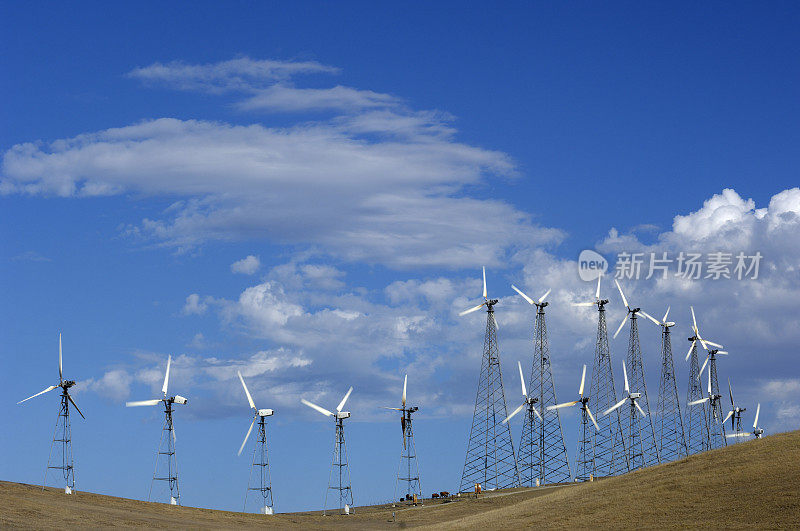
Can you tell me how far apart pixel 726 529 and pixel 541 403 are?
→ 59.4 m

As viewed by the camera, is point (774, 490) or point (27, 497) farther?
point (27, 497)

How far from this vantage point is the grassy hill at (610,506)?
3578 inches

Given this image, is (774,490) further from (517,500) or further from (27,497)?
(27,497)

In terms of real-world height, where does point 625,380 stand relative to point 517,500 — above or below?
above

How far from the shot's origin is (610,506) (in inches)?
4006

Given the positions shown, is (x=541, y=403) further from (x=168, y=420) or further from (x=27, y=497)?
(x=27, y=497)

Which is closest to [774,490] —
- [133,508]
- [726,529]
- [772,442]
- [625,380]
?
[726,529]

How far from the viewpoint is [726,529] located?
277 feet

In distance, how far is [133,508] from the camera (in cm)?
12062

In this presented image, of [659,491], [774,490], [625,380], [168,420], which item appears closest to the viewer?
[774,490]

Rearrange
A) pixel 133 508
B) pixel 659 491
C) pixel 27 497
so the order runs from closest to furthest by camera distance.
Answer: pixel 659 491, pixel 27 497, pixel 133 508

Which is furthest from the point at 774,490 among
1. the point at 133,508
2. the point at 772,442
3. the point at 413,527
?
the point at 133,508

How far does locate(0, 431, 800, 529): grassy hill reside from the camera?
3578 inches

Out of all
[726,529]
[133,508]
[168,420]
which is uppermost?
[168,420]
